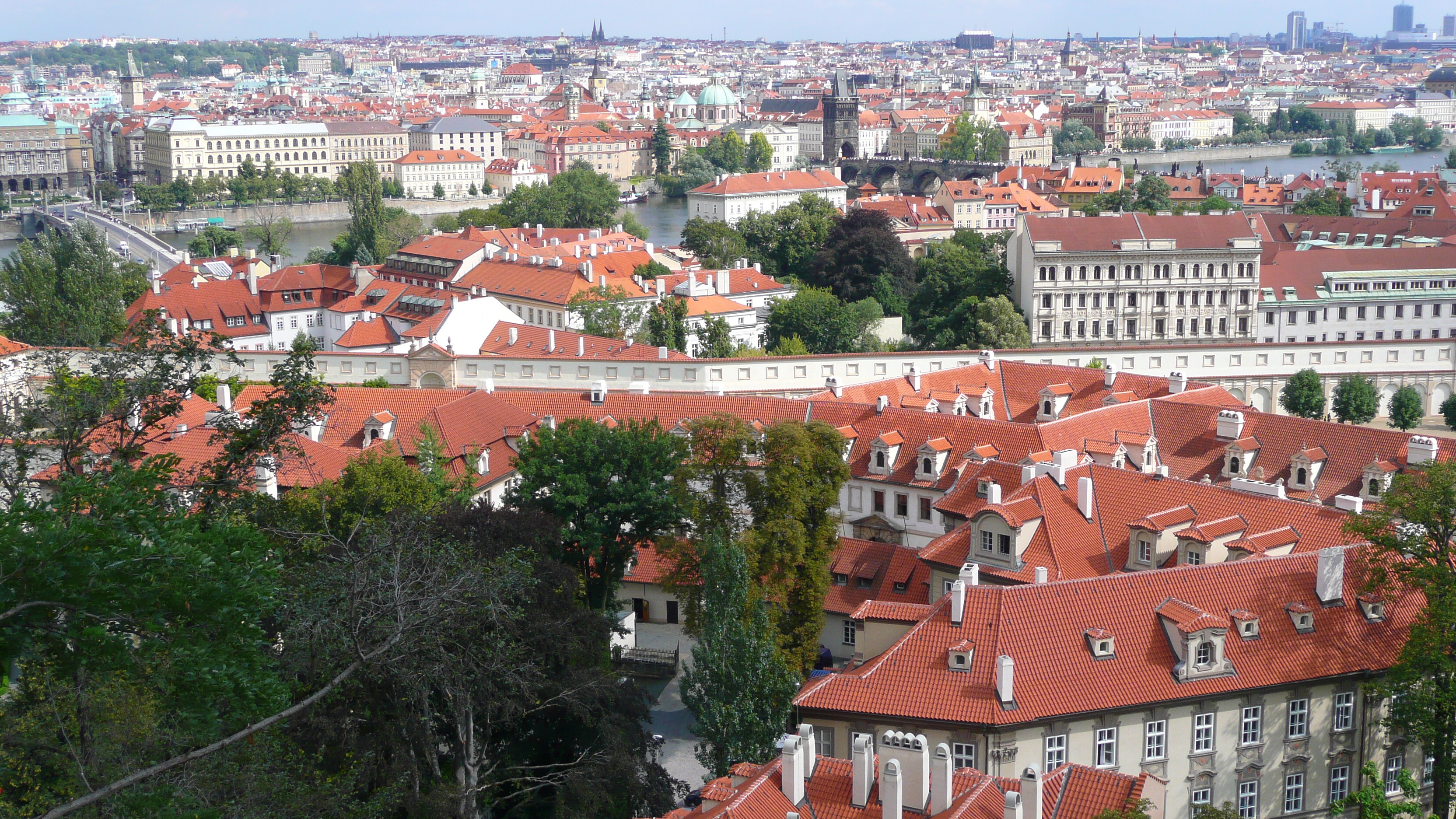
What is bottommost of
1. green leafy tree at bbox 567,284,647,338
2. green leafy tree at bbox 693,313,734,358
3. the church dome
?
green leafy tree at bbox 693,313,734,358

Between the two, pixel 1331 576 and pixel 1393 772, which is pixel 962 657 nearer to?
pixel 1331 576

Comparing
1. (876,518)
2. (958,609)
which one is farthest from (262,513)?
(876,518)

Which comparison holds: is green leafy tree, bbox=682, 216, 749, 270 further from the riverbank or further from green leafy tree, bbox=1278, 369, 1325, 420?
the riverbank

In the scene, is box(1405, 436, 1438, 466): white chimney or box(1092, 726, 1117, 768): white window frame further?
box(1405, 436, 1438, 466): white chimney

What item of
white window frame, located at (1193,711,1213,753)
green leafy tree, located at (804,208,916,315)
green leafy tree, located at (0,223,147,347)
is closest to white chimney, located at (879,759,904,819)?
white window frame, located at (1193,711,1213,753)

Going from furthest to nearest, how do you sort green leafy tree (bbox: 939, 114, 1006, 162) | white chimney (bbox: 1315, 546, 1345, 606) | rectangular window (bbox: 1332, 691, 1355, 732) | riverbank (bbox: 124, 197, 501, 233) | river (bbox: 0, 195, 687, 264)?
green leafy tree (bbox: 939, 114, 1006, 162), riverbank (bbox: 124, 197, 501, 233), river (bbox: 0, 195, 687, 264), white chimney (bbox: 1315, 546, 1345, 606), rectangular window (bbox: 1332, 691, 1355, 732)

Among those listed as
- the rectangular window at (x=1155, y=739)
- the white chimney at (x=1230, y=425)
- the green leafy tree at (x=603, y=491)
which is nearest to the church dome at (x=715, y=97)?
the white chimney at (x=1230, y=425)
